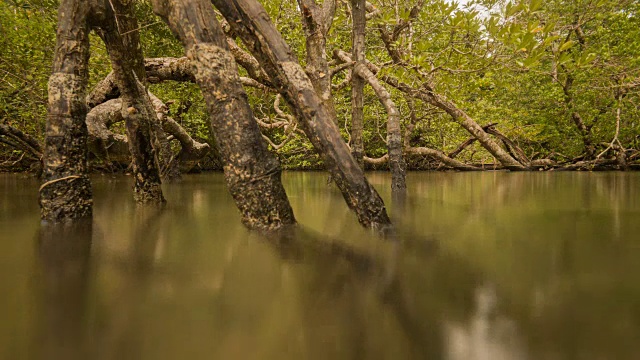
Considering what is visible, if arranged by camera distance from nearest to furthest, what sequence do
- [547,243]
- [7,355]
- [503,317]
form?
[7,355], [503,317], [547,243]

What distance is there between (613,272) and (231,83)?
260cm

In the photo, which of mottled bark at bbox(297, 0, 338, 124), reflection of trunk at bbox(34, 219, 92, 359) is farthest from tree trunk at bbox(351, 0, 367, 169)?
reflection of trunk at bbox(34, 219, 92, 359)

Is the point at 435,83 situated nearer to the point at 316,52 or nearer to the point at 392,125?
the point at 392,125

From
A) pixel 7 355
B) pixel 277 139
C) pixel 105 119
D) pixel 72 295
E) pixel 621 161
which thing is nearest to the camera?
pixel 7 355

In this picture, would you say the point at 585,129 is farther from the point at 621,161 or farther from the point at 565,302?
the point at 565,302

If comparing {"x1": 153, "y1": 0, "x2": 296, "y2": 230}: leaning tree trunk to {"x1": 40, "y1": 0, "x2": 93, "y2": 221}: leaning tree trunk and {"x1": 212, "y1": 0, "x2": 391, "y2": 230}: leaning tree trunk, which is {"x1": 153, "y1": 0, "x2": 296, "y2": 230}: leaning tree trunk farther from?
{"x1": 40, "y1": 0, "x2": 93, "y2": 221}: leaning tree trunk

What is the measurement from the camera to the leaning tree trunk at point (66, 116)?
3244 mm

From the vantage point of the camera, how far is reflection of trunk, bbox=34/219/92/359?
3.64 feet

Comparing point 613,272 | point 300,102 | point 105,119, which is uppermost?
point 105,119

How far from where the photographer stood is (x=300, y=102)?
282 cm

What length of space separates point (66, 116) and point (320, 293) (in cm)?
298

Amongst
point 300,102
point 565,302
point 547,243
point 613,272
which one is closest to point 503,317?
point 565,302

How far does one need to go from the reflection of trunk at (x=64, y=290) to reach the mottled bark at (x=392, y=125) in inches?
194

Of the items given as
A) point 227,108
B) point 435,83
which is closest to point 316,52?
point 435,83
